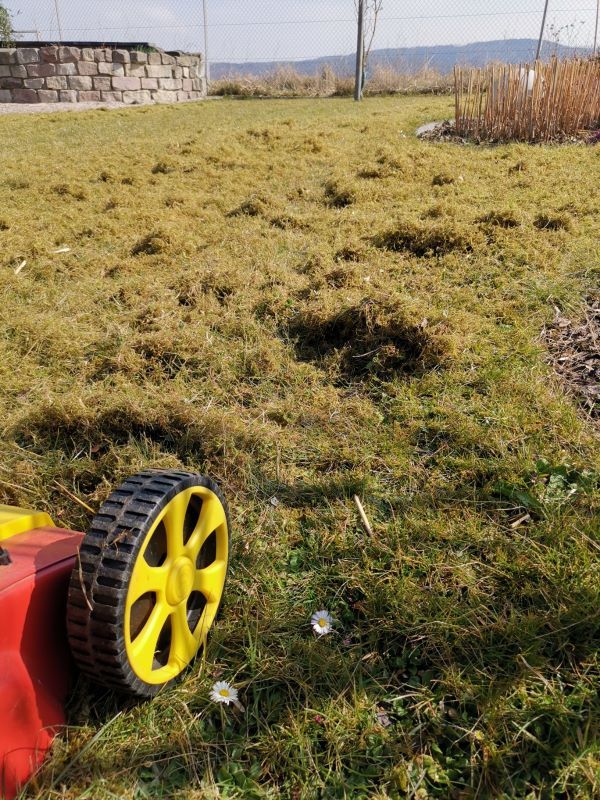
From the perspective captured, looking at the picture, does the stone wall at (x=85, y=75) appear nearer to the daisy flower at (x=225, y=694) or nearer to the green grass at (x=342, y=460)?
the green grass at (x=342, y=460)

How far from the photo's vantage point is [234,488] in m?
2.43

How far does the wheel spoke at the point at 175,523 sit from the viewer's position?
1614 mm

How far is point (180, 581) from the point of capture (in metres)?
1.66

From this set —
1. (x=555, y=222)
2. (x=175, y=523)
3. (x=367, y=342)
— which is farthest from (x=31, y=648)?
(x=555, y=222)

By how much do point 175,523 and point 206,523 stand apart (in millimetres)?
165

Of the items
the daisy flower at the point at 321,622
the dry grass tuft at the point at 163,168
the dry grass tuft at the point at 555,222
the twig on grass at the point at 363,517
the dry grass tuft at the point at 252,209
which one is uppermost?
the dry grass tuft at the point at 163,168

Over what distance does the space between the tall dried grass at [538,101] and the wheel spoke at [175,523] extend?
28.8 ft

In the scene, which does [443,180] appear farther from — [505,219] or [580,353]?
[580,353]

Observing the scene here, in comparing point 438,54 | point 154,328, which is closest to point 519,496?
point 154,328

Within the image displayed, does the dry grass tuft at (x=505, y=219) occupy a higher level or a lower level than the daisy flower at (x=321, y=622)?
higher

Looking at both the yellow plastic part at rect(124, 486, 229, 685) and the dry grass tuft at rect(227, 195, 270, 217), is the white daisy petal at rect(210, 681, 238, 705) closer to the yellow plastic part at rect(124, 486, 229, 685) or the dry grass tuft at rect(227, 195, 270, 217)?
the yellow plastic part at rect(124, 486, 229, 685)

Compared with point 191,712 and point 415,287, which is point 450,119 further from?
point 191,712

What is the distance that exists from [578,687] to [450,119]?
415 inches

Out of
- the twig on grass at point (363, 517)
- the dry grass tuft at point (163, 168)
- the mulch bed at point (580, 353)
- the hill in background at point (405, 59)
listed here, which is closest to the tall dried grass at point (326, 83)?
the hill in background at point (405, 59)
